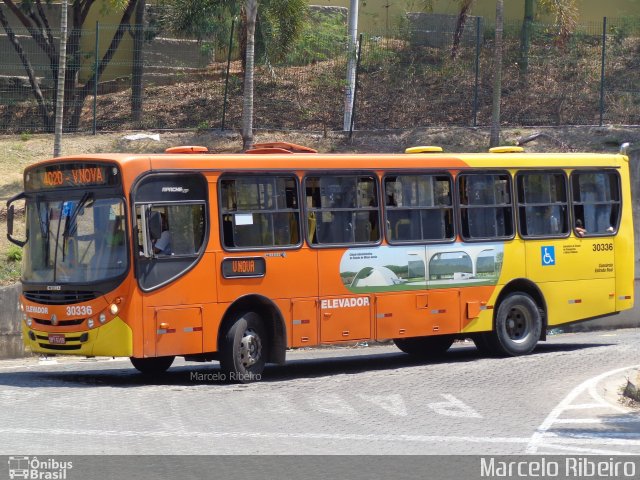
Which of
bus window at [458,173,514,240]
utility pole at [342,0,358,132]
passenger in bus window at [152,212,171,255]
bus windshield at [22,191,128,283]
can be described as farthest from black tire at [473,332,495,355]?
utility pole at [342,0,358,132]

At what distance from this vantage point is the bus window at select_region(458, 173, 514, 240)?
1769 centimetres

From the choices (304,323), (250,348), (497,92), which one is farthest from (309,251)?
(497,92)

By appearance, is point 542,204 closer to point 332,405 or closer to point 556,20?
point 332,405

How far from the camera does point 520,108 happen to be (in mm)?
32219

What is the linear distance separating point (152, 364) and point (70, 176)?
304cm

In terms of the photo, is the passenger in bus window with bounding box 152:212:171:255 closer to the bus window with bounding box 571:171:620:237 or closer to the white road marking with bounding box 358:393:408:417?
the white road marking with bounding box 358:393:408:417

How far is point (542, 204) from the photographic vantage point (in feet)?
61.3

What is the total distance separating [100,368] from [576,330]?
450 inches

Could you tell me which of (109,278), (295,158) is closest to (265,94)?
(295,158)

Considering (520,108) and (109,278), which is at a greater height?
(520,108)

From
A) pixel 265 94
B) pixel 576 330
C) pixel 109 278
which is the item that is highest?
pixel 265 94

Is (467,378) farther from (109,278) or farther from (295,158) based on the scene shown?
(109,278)
